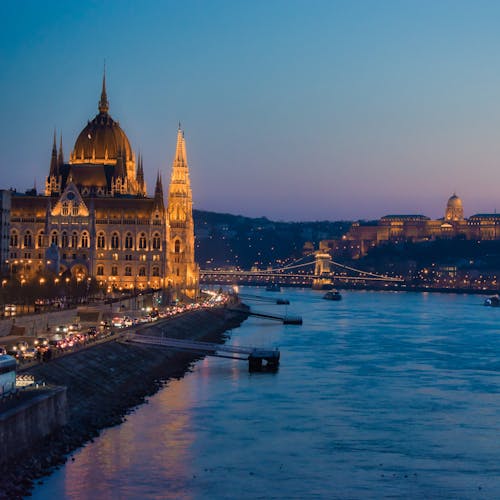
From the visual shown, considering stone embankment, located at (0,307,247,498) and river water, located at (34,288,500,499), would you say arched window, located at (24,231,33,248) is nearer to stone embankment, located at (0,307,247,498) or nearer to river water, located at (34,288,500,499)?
stone embankment, located at (0,307,247,498)

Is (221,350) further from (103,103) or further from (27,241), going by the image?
(103,103)

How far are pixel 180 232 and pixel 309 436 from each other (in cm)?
7392

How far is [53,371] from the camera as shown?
41.5 m

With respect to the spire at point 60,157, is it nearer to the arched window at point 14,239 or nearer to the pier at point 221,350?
the arched window at point 14,239

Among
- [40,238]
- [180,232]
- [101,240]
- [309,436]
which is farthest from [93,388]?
[180,232]

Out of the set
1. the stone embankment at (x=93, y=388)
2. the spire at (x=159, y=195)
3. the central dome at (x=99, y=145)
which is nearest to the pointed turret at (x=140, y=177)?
the central dome at (x=99, y=145)

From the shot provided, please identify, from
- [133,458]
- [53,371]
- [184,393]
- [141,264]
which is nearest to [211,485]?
[133,458]

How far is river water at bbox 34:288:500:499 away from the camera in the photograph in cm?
3269

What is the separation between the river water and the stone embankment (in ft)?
2.07

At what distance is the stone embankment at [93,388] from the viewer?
104 feet

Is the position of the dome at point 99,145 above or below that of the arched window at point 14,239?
above

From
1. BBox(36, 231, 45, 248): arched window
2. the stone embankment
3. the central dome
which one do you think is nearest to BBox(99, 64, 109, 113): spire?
the central dome

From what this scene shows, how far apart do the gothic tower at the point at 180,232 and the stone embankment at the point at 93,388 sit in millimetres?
41929

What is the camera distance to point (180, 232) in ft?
370
